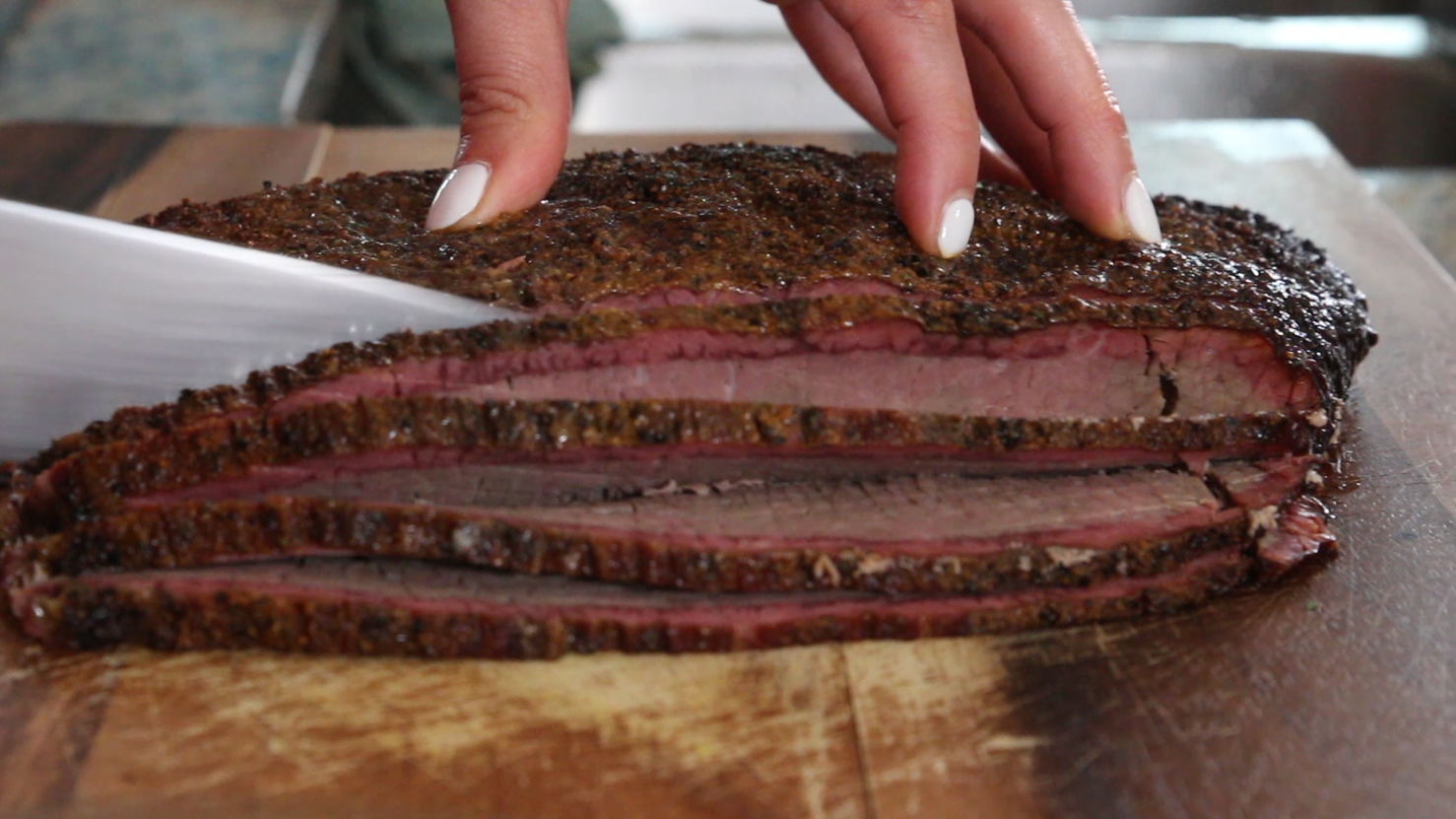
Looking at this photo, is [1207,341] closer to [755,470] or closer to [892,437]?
[892,437]

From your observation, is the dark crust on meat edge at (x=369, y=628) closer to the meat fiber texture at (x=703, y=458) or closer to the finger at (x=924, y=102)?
the meat fiber texture at (x=703, y=458)

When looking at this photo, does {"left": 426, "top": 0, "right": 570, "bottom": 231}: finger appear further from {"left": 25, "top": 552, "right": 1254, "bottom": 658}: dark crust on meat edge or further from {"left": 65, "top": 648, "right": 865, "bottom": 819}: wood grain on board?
{"left": 65, "top": 648, "right": 865, "bottom": 819}: wood grain on board

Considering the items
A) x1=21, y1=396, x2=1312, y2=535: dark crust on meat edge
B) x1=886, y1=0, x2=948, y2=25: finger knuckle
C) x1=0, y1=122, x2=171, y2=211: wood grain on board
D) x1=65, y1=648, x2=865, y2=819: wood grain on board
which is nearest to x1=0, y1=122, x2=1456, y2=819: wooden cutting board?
x1=65, y1=648, x2=865, y2=819: wood grain on board

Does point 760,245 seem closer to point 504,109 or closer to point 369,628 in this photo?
point 504,109

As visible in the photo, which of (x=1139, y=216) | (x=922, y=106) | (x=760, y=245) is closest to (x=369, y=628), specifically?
(x=760, y=245)

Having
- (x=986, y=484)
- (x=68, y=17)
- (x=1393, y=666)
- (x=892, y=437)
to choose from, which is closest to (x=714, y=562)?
(x=892, y=437)

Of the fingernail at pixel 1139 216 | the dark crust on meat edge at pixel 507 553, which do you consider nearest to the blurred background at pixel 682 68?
the fingernail at pixel 1139 216
